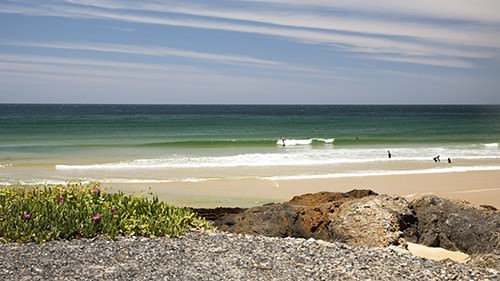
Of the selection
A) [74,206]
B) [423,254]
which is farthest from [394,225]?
[74,206]

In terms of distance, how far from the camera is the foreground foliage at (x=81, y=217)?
9266 millimetres

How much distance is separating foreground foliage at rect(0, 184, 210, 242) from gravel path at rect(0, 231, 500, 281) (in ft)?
1.10

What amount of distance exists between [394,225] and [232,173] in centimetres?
1714

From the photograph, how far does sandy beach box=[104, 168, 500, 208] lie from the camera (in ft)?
66.1

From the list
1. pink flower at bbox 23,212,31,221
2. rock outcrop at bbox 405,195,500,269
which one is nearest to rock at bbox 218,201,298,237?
rock outcrop at bbox 405,195,500,269

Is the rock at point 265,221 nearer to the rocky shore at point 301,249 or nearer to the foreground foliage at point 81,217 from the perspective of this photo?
the rocky shore at point 301,249

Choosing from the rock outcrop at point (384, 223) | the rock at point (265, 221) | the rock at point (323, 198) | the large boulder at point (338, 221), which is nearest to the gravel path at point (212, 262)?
the large boulder at point (338, 221)

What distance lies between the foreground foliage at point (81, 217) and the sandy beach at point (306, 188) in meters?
7.91

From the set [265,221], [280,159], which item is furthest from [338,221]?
[280,159]

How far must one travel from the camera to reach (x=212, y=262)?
8195 millimetres

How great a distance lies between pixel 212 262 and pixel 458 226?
5453 millimetres

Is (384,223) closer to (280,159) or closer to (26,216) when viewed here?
(26,216)

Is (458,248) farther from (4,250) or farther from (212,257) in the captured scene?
(4,250)

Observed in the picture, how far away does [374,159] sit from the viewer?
113 ft
